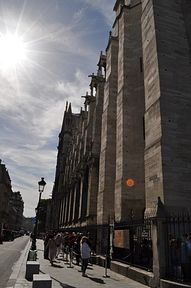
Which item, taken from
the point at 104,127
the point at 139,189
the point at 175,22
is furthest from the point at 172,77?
the point at 104,127

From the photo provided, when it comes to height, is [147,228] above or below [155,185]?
below

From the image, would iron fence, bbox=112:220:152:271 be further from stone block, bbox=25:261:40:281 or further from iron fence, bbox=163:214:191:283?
stone block, bbox=25:261:40:281

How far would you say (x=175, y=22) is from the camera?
1456 centimetres

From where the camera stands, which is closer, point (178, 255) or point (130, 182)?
point (178, 255)

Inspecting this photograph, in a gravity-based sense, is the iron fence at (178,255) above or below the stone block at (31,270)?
above

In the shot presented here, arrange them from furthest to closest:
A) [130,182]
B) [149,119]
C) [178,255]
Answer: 1. [130,182]
2. [149,119]
3. [178,255]

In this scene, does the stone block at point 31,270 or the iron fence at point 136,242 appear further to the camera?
the iron fence at point 136,242

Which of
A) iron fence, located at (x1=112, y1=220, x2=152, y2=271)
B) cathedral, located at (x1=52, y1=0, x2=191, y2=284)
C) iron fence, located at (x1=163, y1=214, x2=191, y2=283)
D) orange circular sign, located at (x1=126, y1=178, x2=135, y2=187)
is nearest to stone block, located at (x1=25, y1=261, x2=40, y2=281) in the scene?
iron fence, located at (x1=112, y1=220, x2=152, y2=271)

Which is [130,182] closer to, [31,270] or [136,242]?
[136,242]

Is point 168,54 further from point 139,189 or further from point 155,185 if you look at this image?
point 139,189

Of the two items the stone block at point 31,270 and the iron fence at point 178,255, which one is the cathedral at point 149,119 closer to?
the iron fence at point 178,255

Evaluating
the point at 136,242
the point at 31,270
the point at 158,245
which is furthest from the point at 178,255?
the point at 31,270

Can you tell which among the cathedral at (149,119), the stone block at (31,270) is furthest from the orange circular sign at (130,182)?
the stone block at (31,270)

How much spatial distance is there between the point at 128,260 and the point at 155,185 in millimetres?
3461
